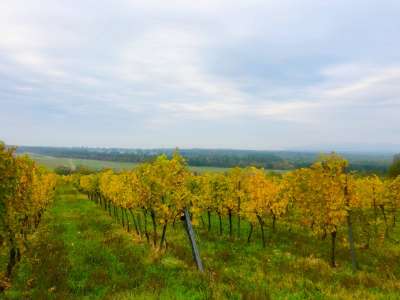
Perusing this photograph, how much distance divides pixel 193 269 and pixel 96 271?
17.8 feet

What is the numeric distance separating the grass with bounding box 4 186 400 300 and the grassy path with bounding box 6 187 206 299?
0.04 m

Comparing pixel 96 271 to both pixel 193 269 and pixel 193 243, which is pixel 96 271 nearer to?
pixel 193 269

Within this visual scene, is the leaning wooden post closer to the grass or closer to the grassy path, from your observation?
the grass

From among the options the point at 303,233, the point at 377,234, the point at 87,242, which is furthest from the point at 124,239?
the point at 377,234

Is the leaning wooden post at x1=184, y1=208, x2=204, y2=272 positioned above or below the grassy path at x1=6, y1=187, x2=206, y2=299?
above

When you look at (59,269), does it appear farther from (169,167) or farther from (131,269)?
(169,167)

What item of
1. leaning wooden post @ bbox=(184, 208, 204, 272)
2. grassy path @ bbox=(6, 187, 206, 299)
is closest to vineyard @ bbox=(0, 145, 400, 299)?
leaning wooden post @ bbox=(184, 208, 204, 272)

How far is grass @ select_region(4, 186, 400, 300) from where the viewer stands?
14.2 m

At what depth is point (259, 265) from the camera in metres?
22.2

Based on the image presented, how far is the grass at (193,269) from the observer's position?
14.2 metres

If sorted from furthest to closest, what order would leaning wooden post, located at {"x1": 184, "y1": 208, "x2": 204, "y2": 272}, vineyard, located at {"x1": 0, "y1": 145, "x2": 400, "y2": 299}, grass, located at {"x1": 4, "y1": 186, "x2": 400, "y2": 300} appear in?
1. leaning wooden post, located at {"x1": 184, "y1": 208, "x2": 204, "y2": 272}
2. grass, located at {"x1": 4, "y1": 186, "x2": 400, "y2": 300}
3. vineyard, located at {"x1": 0, "y1": 145, "x2": 400, "y2": 299}

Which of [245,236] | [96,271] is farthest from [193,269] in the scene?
[245,236]

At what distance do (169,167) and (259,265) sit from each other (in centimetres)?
903

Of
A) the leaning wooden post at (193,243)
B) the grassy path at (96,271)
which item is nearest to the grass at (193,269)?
the grassy path at (96,271)
